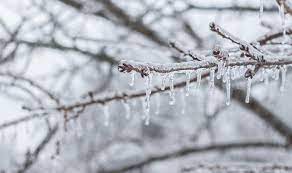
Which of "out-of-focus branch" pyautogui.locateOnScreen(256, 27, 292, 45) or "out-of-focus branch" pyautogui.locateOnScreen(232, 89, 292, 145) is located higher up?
"out-of-focus branch" pyautogui.locateOnScreen(256, 27, 292, 45)

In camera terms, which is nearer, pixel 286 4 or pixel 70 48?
pixel 286 4

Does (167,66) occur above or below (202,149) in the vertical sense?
above

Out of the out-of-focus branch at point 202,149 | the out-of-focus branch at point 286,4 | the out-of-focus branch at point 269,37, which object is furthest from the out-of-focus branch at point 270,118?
the out-of-focus branch at point 286,4

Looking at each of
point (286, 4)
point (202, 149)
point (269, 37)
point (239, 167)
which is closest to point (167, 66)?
point (286, 4)

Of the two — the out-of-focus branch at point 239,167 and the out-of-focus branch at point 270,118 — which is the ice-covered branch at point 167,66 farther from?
the out-of-focus branch at point 270,118

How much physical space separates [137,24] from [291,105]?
6.42 metres

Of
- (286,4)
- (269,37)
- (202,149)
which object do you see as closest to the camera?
(286,4)

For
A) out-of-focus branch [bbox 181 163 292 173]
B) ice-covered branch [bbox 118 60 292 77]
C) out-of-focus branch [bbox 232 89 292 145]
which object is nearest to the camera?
ice-covered branch [bbox 118 60 292 77]

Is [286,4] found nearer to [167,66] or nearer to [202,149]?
[167,66]

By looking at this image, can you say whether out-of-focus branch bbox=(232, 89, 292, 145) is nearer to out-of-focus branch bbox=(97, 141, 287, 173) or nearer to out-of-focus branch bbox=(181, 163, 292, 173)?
out-of-focus branch bbox=(97, 141, 287, 173)

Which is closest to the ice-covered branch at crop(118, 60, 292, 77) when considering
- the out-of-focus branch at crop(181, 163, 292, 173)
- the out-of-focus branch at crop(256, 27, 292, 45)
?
the out-of-focus branch at crop(256, 27, 292, 45)

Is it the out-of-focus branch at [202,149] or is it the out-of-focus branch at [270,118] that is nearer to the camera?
the out-of-focus branch at [270,118]

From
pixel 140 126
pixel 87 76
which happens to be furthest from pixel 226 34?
pixel 140 126

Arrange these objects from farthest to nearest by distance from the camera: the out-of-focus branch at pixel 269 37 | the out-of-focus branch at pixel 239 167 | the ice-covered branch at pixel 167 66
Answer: the out-of-focus branch at pixel 239 167, the out-of-focus branch at pixel 269 37, the ice-covered branch at pixel 167 66
